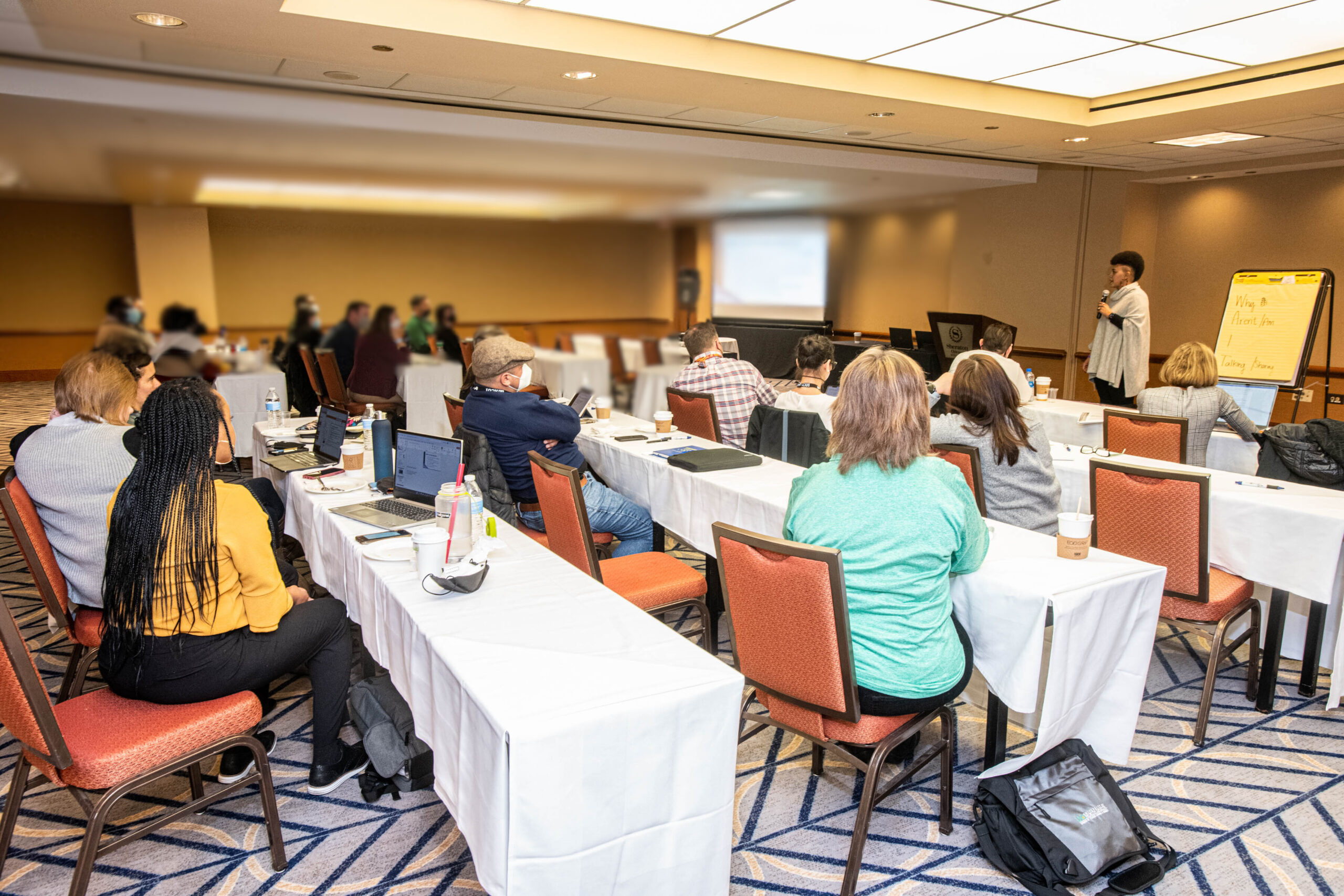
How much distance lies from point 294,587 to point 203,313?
7.52 ft

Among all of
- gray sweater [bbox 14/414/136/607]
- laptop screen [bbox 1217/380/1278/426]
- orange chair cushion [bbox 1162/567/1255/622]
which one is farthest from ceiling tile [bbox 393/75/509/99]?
laptop screen [bbox 1217/380/1278/426]

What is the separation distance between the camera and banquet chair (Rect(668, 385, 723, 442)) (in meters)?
4.66

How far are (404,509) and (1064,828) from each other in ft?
7.44

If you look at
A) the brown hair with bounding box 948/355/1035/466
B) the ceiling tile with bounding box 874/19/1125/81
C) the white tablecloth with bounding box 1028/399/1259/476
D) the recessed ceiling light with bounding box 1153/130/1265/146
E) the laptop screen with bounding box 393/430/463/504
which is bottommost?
the white tablecloth with bounding box 1028/399/1259/476

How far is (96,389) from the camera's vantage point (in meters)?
1.82

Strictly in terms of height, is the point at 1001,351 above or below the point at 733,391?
above

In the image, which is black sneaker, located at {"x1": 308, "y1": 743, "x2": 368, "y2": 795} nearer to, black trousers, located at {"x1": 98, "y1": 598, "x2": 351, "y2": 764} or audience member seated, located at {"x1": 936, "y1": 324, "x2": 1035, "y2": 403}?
black trousers, located at {"x1": 98, "y1": 598, "x2": 351, "y2": 764}

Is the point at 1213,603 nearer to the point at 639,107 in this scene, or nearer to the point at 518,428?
the point at 518,428

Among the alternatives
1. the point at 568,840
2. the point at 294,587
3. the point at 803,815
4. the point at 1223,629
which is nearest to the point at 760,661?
the point at 803,815

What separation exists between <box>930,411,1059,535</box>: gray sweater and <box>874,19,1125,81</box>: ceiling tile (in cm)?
259

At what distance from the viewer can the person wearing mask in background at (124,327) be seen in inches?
28.9

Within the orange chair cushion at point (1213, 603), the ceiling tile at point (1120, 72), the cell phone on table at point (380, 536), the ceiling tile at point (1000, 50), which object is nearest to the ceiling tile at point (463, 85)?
the cell phone on table at point (380, 536)

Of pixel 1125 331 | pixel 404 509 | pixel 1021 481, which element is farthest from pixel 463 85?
pixel 1125 331

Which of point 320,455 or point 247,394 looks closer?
point 247,394
